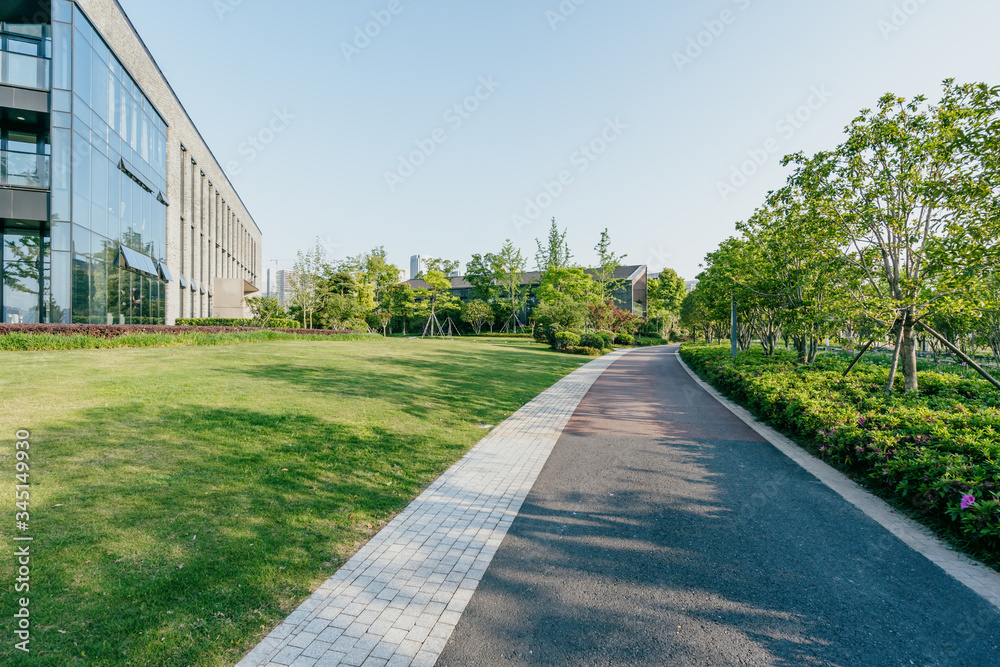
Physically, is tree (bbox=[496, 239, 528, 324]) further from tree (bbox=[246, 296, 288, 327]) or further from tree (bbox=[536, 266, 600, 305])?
tree (bbox=[246, 296, 288, 327])

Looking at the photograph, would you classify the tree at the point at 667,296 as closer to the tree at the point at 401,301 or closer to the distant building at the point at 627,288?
the distant building at the point at 627,288

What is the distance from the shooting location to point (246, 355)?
14719mm

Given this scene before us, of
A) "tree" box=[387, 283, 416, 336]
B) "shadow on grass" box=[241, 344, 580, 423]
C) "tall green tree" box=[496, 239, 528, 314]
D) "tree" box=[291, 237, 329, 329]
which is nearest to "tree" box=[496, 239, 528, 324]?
"tall green tree" box=[496, 239, 528, 314]

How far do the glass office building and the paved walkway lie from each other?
19.1m

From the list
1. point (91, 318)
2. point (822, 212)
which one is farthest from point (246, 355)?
point (822, 212)

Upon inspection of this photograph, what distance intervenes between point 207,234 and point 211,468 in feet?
118

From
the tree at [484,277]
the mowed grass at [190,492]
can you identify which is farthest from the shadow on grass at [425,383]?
the tree at [484,277]

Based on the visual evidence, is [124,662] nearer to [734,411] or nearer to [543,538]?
[543,538]

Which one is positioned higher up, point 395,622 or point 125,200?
point 125,200

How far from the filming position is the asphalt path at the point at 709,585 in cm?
280

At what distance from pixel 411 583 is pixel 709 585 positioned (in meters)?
2.26

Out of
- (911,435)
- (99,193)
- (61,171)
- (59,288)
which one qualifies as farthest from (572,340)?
(61,171)

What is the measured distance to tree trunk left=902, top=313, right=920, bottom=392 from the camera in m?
9.02

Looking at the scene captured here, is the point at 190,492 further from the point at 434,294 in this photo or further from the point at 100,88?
the point at 434,294
